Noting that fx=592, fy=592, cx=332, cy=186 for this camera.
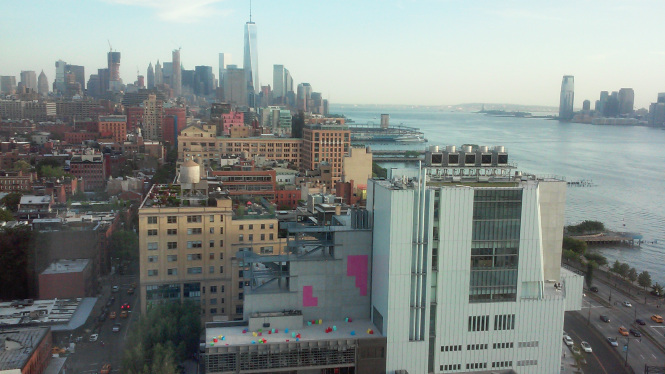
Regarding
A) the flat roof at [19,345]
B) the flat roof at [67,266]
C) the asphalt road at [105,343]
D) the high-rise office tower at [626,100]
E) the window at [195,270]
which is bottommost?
the asphalt road at [105,343]

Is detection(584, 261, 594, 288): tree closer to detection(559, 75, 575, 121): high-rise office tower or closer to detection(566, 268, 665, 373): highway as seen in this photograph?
detection(566, 268, 665, 373): highway

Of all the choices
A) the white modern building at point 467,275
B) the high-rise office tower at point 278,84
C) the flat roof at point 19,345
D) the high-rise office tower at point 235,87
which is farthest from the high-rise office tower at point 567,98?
the flat roof at point 19,345

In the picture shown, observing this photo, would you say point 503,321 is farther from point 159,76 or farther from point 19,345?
point 159,76

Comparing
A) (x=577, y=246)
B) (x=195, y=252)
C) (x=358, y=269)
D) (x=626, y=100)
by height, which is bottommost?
(x=577, y=246)

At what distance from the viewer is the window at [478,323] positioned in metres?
6.96

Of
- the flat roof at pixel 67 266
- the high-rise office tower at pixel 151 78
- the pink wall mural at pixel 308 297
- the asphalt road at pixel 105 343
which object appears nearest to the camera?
Answer: the pink wall mural at pixel 308 297

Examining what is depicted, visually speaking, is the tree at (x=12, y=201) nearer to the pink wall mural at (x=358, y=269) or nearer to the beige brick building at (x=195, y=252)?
the beige brick building at (x=195, y=252)

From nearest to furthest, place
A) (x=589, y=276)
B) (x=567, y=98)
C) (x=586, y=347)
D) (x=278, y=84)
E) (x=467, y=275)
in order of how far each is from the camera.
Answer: (x=467, y=275) → (x=586, y=347) → (x=589, y=276) → (x=278, y=84) → (x=567, y=98)

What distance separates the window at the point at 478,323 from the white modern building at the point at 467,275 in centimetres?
1

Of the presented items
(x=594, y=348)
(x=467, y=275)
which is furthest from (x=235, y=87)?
(x=467, y=275)

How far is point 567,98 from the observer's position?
90.1 m

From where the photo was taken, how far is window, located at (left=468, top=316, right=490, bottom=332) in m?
6.96

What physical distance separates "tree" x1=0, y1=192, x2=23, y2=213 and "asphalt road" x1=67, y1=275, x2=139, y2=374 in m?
6.73

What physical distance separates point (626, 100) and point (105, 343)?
82386 mm
